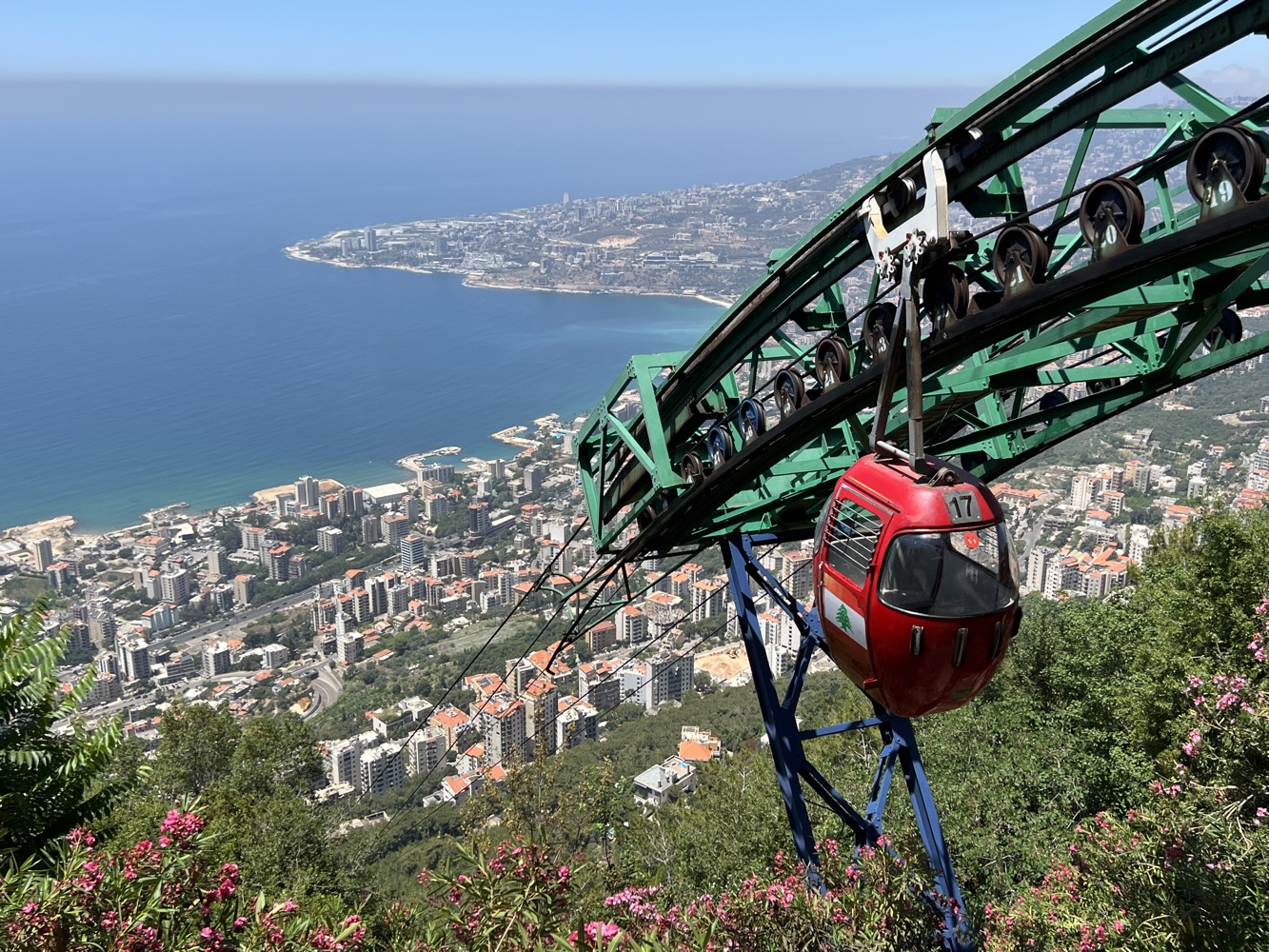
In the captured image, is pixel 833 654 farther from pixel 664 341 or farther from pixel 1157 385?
pixel 664 341

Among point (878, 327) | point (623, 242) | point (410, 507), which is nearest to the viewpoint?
point (878, 327)

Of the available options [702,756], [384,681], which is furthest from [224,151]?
[702,756]

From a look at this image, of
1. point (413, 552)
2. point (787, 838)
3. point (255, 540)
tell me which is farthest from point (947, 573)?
point (255, 540)

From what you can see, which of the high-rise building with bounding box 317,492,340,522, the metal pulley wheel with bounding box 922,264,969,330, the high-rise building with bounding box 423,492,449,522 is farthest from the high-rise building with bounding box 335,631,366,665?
the metal pulley wheel with bounding box 922,264,969,330

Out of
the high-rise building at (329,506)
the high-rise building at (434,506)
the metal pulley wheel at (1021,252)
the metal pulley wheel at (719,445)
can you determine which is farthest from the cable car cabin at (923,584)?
the high-rise building at (329,506)

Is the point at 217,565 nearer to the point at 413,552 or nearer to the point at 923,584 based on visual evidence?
the point at 413,552

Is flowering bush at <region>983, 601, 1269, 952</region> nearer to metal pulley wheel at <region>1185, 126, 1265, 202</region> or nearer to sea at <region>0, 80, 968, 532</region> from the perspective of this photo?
metal pulley wheel at <region>1185, 126, 1265, 202</region>
